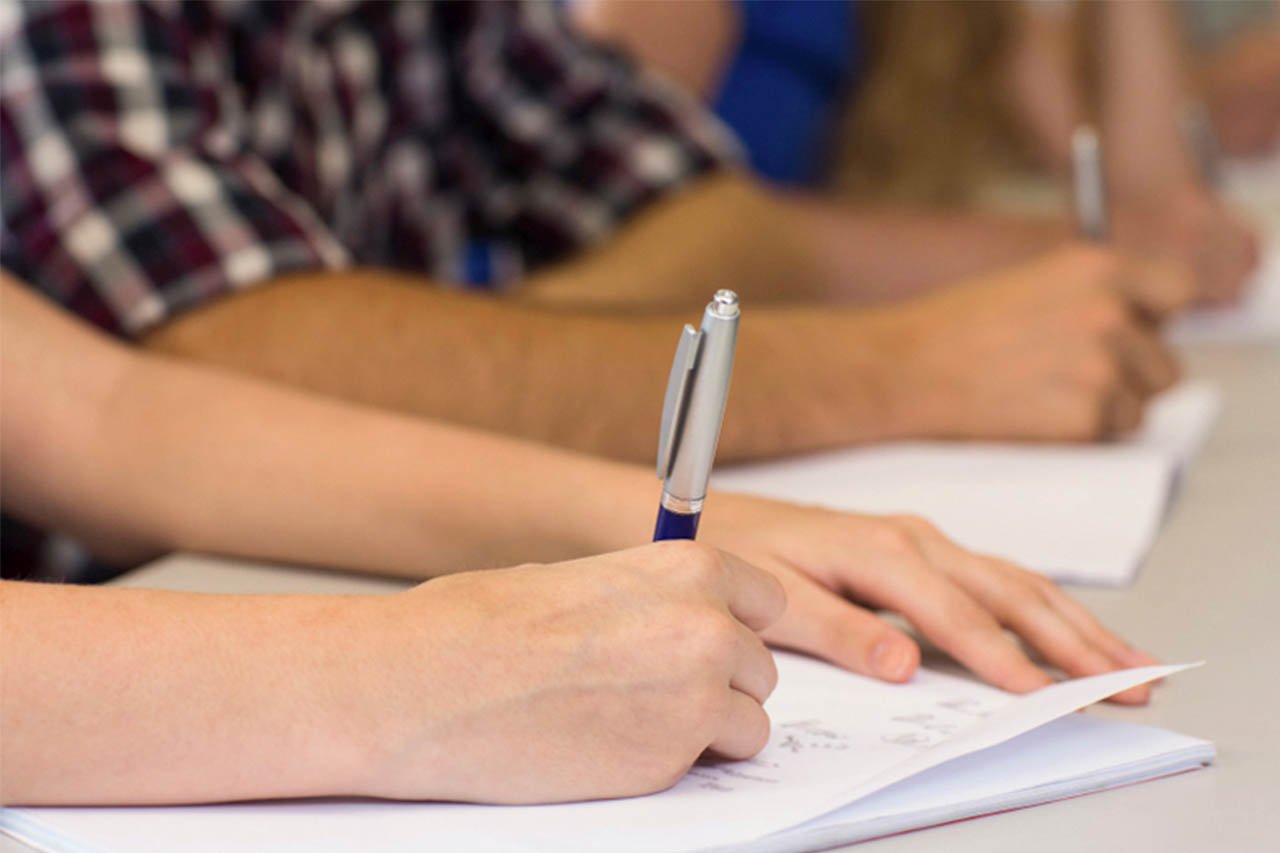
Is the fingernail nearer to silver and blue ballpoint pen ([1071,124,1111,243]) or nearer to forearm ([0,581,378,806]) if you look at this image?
forearm ([0,581,378,806])

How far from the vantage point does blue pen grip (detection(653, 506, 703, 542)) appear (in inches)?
18.3

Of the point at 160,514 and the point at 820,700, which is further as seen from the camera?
the point at 160,514

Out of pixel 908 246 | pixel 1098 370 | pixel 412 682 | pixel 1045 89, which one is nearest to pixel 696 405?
pixel 412 682

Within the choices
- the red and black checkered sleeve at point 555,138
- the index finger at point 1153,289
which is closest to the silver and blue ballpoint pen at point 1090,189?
the index finger at point 1153,289

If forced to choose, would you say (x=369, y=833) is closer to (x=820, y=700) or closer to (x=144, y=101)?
(x=820, y=700)

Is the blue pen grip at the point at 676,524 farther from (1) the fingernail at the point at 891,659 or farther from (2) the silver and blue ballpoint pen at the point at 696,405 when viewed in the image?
(1) the fingernail at the point at 891,659

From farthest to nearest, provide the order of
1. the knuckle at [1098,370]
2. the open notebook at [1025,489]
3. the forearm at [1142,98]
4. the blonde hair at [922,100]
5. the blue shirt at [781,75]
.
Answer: the blonde hair at [922,100]
the blue shirt at [781,75]
the forearm at [1142,98]
the knuckle at [1098,370]
the open notebook at [1025,489]

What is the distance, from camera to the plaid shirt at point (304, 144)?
0.78m

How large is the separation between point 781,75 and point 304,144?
3.60 ft

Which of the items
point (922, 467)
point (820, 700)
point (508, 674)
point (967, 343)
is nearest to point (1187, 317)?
point (967, 343)

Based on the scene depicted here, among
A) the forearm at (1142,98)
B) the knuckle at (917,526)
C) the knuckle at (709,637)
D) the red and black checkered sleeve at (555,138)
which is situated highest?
the forearm at (1142,98)

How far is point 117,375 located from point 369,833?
0.33 m

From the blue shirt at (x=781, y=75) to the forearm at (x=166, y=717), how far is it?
1.58m

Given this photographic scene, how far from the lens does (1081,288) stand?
959 millimetres
